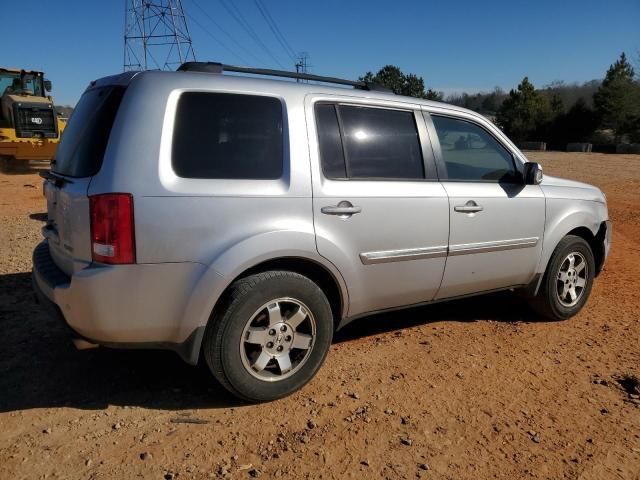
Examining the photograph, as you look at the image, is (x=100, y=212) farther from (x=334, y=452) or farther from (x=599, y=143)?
(x=599, y=143)

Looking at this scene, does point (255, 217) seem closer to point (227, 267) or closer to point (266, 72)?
point (227, 267)

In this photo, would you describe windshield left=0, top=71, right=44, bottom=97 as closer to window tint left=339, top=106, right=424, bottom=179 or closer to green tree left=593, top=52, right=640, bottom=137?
window tint left=339, top=106, right=424, bottom=179

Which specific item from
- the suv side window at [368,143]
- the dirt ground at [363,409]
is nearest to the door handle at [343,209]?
the suv side window at [368,143]

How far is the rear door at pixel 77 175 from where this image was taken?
2.84 meters

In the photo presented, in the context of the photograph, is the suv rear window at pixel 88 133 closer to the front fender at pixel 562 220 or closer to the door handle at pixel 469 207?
the door handle at pixel 469 207

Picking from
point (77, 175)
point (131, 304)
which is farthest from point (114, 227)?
point (77, 175)

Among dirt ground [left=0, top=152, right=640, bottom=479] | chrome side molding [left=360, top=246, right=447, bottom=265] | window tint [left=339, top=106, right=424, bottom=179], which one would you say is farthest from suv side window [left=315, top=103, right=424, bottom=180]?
dirt ground [left=0, top=152, right=640, bottom=479]

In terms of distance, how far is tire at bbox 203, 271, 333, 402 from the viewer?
300 cm

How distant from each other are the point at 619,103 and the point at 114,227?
166ft

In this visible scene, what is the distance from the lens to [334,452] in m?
2.77

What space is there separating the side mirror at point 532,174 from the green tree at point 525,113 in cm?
4883

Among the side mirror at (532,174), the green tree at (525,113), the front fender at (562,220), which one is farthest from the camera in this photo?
the green tree at (525,113)

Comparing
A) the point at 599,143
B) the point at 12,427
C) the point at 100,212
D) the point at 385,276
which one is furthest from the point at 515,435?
the point at 599,143

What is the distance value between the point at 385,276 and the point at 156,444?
1747 millimetres
